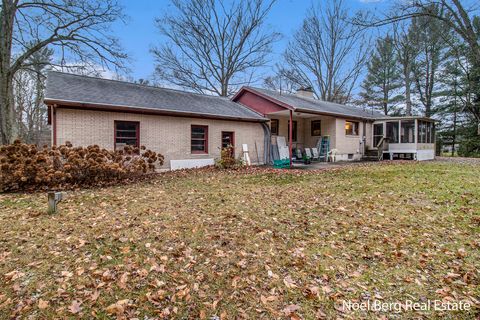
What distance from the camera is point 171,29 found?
81.4 ft

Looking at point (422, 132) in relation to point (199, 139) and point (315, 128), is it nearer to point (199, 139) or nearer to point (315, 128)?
point (315, 128)

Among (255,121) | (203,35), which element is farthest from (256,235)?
(203,35)

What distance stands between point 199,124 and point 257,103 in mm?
4910

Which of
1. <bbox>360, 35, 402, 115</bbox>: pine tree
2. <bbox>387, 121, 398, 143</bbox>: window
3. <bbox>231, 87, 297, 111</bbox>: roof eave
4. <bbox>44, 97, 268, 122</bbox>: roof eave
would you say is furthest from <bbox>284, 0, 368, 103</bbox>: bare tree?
<bbox>44, 97, 268, 122</bbox>: roof eave

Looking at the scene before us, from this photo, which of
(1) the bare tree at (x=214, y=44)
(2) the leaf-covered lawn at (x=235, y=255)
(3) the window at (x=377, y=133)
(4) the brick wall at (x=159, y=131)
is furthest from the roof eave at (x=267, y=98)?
(3) the window at (x=377, y=133)

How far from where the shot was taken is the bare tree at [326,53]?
2694 centimetres

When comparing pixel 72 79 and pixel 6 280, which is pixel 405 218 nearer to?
pixel 6 280

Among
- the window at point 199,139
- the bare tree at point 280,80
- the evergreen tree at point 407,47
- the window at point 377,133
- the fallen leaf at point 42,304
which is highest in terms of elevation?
the evergreen tree at point 407,47

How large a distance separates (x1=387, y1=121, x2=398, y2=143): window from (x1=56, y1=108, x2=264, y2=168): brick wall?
9.37m

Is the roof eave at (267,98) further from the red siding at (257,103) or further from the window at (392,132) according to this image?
the window at (392,132)

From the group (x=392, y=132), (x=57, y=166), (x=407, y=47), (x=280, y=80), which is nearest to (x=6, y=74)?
(x=57, y=166)

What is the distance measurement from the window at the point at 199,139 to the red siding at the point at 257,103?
14.0ft

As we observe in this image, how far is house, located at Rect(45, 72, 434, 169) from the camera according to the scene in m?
10.1

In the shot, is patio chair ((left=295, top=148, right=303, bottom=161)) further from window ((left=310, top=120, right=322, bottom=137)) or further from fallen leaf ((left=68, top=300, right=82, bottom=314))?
fallen leaf ((left=68, top=300, right=82, bottom=314))
